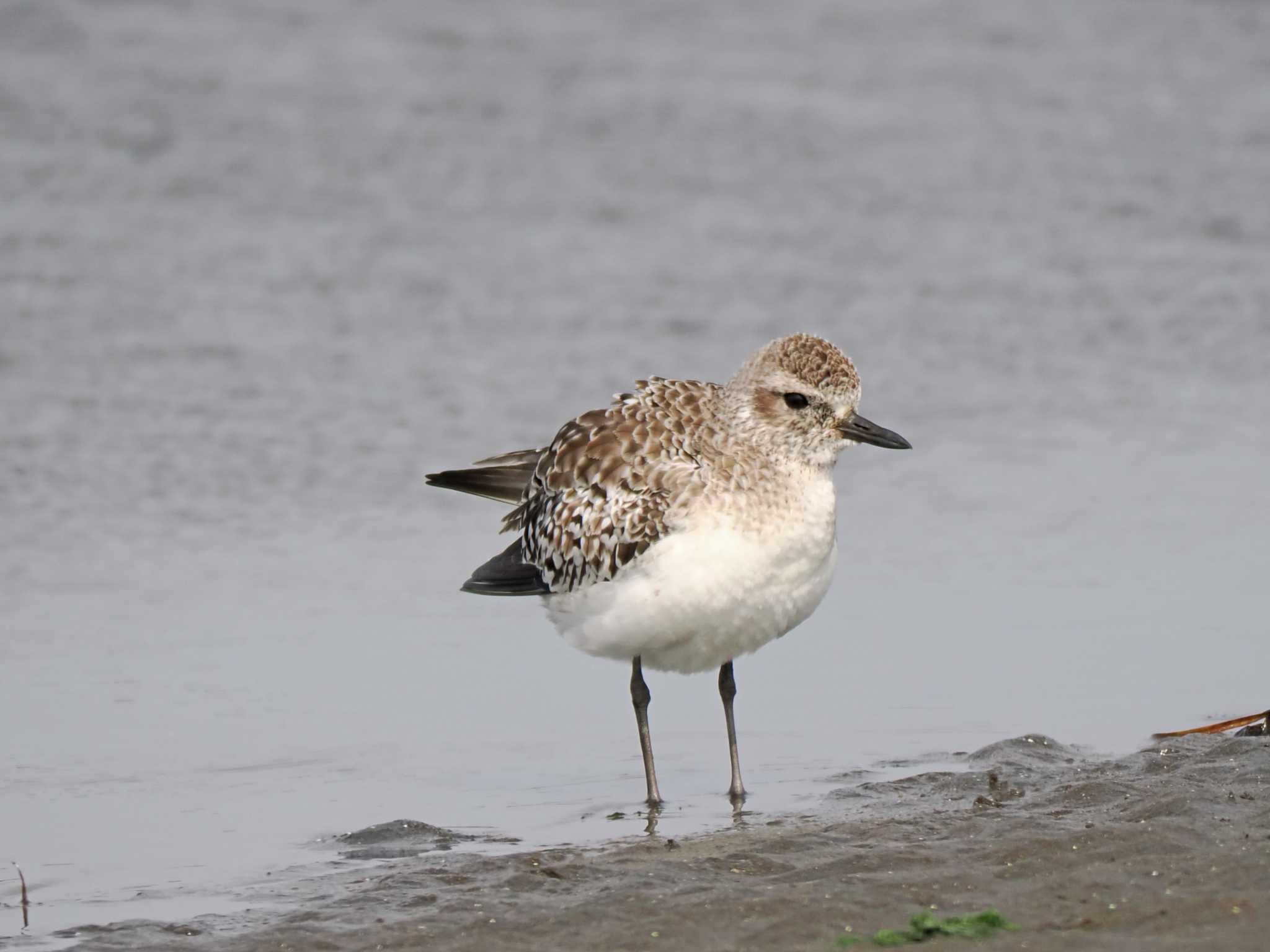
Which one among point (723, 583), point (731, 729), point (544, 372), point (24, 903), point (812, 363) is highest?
point (544, 372)

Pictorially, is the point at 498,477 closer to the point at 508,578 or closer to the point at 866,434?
the point at 508,578

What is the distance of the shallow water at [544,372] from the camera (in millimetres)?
7352

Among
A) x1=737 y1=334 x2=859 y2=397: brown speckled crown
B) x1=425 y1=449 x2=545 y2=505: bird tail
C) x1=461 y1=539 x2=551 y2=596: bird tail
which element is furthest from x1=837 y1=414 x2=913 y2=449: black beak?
x1=425 y1=449 x2=545 y2=505: bird tail

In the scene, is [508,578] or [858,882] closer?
[858,882]

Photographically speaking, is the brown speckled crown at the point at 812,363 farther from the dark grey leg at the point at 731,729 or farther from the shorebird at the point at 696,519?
the dark grey leg at the point at 731,729

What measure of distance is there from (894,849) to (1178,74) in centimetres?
1153

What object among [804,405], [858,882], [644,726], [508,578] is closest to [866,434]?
[804,405]

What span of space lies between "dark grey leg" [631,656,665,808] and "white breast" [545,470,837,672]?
0.21 meters

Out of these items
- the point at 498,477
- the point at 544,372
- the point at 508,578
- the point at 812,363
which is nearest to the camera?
the point at 812,363

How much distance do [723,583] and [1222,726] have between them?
6.62 ft

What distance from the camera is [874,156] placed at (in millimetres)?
14117

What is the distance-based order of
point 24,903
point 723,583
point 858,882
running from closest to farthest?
point 858,882 < point 24,903 < point 723,583

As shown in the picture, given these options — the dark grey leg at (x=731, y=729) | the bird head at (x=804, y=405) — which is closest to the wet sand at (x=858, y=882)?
the dark grey leg at (x=731, y=729)

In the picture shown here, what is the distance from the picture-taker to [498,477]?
7953 millimetres
